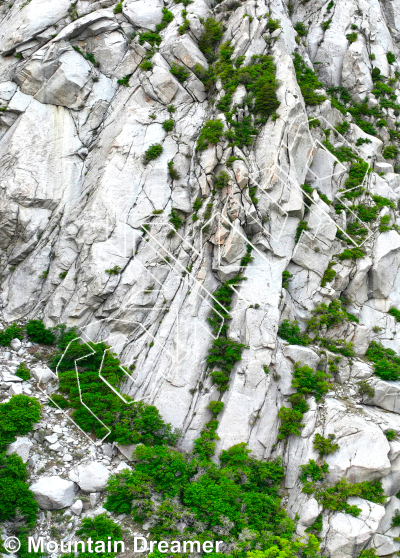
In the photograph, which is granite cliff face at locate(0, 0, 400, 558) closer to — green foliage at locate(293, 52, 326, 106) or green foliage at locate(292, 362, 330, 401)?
green foliage at locate(293, 52, 326, 106)

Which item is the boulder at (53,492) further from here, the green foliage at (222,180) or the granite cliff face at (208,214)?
the green foliage at (222,180)

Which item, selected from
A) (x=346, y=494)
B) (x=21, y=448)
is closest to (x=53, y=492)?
(x=21, y=448)

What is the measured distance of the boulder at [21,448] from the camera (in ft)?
53.4

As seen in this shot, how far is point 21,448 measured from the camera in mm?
16406

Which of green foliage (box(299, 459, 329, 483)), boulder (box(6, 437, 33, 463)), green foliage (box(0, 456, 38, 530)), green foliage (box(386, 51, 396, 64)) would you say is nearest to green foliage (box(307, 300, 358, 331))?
green foliage (box(299, 459, 329, 483))

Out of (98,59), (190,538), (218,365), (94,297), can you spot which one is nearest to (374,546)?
(190,538)

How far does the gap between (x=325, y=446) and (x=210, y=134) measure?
608 inches

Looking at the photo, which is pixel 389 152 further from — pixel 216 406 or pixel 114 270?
pixel 216 406

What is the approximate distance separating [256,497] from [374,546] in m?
4.61

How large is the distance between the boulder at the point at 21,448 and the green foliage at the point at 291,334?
36.6 feet

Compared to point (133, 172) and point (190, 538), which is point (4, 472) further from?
point (133, 172)

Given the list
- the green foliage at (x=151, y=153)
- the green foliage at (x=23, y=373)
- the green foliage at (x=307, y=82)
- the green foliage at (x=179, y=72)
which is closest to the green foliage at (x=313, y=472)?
the green foliage at (x=23, y=373)

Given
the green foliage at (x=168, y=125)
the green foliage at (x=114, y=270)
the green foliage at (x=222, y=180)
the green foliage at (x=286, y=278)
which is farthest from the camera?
the green foliage at (x=168, y=125)

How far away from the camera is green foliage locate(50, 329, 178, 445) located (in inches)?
696
